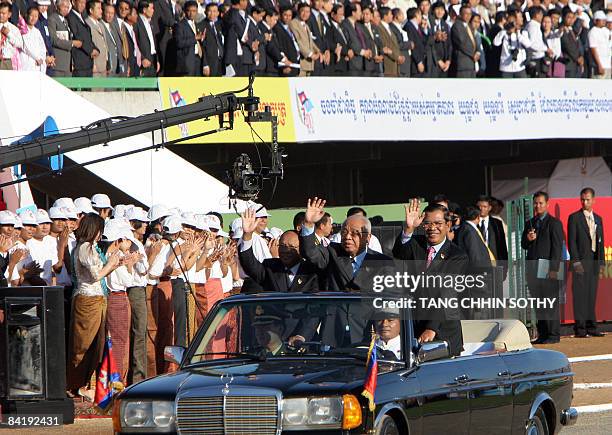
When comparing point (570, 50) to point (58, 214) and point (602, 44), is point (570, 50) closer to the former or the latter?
point (602, 44)

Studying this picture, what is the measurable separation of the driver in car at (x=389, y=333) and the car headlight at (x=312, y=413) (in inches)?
38.0

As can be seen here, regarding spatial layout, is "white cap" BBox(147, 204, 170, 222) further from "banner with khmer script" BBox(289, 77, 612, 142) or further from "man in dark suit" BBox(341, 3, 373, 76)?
"man in dark suit" BBox(341, 3, 373, 76)

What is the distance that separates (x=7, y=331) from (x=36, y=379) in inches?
19.6

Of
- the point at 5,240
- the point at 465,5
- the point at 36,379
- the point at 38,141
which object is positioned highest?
the point at 465,5

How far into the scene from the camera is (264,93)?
23625mm

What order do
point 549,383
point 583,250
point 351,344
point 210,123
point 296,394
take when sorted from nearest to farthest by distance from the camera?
point 296,394, point 351,344, point 549,383, point 583,250, point 210,123

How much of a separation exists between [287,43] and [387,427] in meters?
16.1

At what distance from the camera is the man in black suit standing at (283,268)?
467 inches

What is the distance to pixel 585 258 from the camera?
19984 millimetres

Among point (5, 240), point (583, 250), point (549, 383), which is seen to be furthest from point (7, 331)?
point (583, 250)

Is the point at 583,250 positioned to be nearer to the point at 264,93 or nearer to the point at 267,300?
the point at 264,93

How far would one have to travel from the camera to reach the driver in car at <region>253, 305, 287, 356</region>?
30.3 ft

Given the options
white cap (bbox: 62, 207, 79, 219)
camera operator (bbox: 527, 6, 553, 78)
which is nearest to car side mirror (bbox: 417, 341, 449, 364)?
white cap (bbox: 62, 207, 79, 219)

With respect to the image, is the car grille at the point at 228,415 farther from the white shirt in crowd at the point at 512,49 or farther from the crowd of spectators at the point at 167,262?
the white shirt in crowd at the point at 512,49
